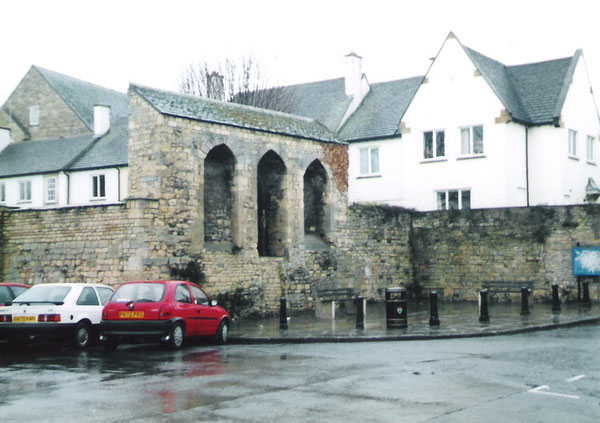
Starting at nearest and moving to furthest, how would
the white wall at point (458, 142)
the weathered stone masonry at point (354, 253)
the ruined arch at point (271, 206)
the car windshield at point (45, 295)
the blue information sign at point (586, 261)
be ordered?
the car windshield at point (45, 295), the weathered stone masonry at point (354, 253), the ruined arch at point (271, 206), the blue information sign at point (586, 261), the white wall at point (458, 142)

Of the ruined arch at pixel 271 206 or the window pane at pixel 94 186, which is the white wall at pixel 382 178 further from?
the window pane at pixel 94 186

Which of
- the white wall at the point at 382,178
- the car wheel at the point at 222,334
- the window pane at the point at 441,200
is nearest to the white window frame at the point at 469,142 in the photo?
the window pane at the point at 441,200

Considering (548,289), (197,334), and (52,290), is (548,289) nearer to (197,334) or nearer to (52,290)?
(197,334)

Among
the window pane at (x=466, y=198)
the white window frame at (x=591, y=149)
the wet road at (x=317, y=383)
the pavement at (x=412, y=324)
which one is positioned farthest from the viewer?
the white window frame at (x=591, y=149)

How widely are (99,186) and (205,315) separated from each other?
25346 mm

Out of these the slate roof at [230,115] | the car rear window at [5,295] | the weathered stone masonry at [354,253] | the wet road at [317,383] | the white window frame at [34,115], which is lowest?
the wet road at [317,383]

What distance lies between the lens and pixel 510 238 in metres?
29.6

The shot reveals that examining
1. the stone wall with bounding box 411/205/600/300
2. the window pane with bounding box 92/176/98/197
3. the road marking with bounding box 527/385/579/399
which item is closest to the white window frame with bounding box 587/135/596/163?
the stone wall with bounding box 411/205/600/300

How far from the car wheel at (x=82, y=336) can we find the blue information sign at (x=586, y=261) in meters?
17.4

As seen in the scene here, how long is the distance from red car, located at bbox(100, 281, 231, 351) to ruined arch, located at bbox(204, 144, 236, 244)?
6.50m

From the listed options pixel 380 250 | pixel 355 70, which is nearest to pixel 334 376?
pixel 380 250

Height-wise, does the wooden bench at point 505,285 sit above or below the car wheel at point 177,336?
above

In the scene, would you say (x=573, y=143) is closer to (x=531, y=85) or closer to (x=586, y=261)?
(x=531, y=85)

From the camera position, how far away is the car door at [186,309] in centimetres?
1669
